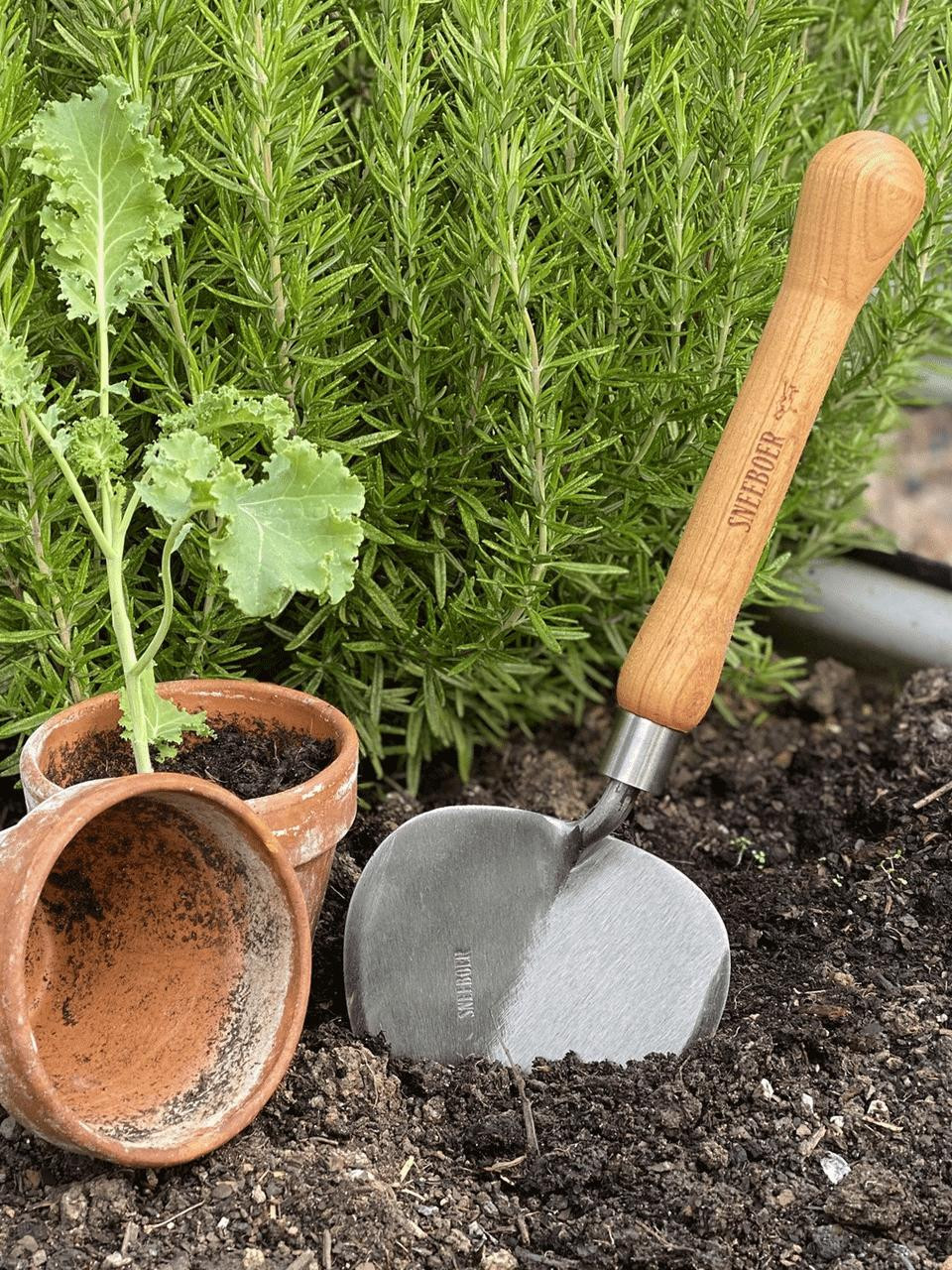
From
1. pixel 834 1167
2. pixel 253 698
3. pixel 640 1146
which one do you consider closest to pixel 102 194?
pixel 253 698

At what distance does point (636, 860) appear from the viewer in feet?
6.38

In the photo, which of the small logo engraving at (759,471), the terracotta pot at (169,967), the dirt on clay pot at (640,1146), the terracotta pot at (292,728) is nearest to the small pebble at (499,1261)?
the dirt on clay pot at (640,1146)

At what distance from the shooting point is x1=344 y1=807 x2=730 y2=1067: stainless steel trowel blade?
5.96 feet

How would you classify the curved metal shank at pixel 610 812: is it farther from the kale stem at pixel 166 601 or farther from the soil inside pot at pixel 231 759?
the kale stem at pixel 166 601

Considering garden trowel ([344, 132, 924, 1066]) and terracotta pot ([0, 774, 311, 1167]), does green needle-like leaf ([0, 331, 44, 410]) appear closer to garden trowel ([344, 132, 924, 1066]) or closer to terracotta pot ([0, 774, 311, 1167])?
terracotta pot ([0, 774, 311, 1167])

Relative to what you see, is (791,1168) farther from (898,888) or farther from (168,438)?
(168,438)

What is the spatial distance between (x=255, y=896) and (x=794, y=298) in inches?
40.5

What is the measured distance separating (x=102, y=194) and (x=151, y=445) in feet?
1.07

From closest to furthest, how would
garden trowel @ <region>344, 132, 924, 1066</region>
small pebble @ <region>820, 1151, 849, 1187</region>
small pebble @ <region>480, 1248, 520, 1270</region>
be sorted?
small pebble @ <region>480, 1248, 520, 1270</region>, small pebble @ <region>820, 1151, 849, 1187</region>, garden trowel @ <region>344, 132, 924, 1066</region>

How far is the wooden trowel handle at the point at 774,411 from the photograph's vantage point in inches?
63.8

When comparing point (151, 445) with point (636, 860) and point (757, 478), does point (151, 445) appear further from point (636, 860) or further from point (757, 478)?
point (636, 860)

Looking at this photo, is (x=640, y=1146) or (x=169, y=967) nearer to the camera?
(x=640, y=1146)

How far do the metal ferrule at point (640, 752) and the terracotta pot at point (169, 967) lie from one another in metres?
0.50

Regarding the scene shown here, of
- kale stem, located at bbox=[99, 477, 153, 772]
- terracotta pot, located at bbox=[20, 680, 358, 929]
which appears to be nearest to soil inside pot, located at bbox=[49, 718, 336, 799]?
terracotta pot, located at bbox=[20, 680, 358, 929]
